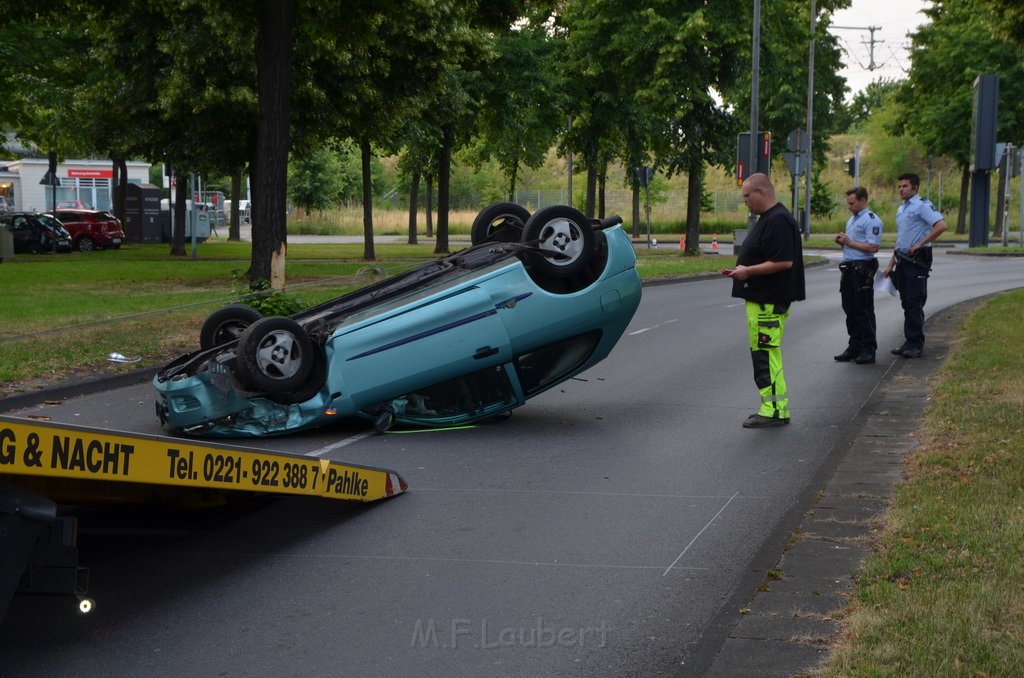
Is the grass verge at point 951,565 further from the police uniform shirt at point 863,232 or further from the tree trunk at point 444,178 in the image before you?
the tree trunk at point 444,178

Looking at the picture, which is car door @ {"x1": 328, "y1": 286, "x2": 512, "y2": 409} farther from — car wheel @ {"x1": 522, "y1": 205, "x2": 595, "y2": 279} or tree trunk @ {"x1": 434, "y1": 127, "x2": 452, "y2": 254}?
tree trunk @ {"x1": 434, "y1": 127, "x2": 452, "y2": 254}

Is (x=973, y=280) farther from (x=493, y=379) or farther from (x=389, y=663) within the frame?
(x=389, y=663)

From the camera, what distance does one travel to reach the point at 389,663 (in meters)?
4.91

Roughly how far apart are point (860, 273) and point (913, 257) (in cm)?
62

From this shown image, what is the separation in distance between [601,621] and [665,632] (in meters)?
0.29

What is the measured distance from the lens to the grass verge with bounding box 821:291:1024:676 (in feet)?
14.7

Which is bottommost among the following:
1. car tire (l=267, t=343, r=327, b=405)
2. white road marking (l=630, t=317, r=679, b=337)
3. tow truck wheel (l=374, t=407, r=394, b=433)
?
white road marking (l=630, t=317, r=679, b=337)

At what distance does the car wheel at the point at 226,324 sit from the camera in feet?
34.2

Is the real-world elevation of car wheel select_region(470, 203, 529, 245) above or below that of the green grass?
above

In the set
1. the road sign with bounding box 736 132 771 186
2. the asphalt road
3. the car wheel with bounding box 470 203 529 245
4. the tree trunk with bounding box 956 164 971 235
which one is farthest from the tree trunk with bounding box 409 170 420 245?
the asphalt road

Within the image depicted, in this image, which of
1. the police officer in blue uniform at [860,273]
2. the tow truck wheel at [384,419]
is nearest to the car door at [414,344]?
the tow truck wheel at [384,419]

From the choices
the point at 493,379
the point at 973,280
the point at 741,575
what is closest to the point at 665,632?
the point at 741,575

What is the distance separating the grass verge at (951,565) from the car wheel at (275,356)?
165 inches

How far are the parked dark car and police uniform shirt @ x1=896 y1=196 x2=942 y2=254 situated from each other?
117 ft
